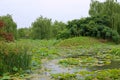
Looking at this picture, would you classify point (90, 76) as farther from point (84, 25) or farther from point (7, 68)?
point (84, 25)

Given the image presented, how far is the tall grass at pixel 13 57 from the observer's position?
11.7 metres

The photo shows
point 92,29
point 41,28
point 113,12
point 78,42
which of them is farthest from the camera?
point 41,28

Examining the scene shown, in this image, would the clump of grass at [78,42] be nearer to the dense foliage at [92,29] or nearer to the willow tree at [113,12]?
the dense foliage at [92,29]

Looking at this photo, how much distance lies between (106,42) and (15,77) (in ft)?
82.8

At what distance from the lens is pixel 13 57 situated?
1209 centimetres

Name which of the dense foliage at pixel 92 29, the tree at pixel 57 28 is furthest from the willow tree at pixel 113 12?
the tree at pixel 57 28

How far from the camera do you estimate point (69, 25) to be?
123ft

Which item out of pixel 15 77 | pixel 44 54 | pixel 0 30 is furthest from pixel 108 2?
pixel 15 77

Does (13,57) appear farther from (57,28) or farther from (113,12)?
(57,28)

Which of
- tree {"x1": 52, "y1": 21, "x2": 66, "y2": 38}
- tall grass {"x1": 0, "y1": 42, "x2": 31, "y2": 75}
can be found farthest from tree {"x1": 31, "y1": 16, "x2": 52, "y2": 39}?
tall grass {"x1": 0, "y1": 42, "x2": 31, "y2": 75}

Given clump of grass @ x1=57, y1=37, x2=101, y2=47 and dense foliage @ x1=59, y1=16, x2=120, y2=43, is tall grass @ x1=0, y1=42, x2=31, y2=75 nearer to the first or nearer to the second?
clump of grass @ x1=57, y1=37, x2=101, y2=47

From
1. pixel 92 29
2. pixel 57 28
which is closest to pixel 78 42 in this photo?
pixel 92 29

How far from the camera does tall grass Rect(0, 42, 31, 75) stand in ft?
38.3

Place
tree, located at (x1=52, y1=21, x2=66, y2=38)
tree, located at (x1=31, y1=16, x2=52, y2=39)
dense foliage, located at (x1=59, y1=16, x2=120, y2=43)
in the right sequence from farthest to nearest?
tree, located at (x1=52, y1=21, x2=66, y2=38) < tree, located at (x1=31, y1=16, x2=52, y2=39) < dense foliage, located at (x1=59, y1=16, x2=120, y2=43)
